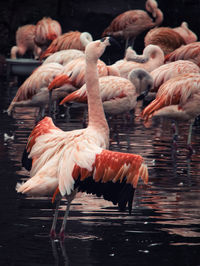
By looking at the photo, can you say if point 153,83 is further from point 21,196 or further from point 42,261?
point 42,261

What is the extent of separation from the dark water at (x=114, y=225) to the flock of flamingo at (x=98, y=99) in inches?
10.2

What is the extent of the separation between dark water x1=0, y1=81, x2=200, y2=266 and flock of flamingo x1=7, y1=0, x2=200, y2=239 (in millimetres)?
260

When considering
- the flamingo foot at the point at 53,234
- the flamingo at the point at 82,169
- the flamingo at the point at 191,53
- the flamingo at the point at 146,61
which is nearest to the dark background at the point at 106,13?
the flamingo at the point at 191,53

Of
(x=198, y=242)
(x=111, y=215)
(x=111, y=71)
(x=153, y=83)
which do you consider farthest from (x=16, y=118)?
(x=198, y=242)

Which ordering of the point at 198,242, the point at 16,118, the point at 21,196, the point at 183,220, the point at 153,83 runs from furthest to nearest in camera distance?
the point at 16,118
the point at 153,83
the point at 21,196
the point at 183,220
the point at 198,242

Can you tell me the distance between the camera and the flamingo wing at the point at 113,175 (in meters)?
5.01

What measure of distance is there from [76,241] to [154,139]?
5.22 meters

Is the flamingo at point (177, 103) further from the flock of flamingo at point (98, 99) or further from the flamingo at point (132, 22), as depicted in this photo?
the flamingo at point (132, 22)

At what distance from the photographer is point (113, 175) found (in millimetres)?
5039

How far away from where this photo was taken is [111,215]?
615 cm

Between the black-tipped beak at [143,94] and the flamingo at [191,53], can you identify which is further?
the flamingo at [191,53]

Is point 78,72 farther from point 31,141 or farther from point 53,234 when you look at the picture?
point 53,234

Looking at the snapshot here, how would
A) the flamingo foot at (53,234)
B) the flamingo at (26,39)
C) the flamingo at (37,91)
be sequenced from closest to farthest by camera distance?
the flamingo foot at (53,234), the flamingo at (37,91), the flamingo at (26,39)

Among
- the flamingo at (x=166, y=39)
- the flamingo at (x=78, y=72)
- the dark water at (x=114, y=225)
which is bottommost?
the dark water at (x=114, y=225)
